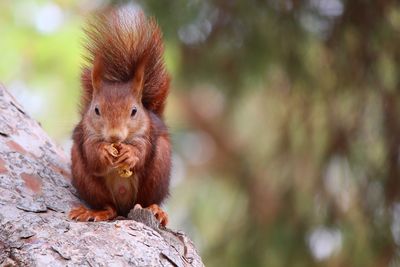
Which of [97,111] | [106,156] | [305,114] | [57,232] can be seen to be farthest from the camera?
[305,114]

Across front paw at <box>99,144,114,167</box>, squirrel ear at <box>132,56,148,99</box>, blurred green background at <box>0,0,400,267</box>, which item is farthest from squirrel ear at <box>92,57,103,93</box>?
blurred green background at <box>0,0,400,267</box>

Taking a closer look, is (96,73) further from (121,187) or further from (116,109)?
(121,187)

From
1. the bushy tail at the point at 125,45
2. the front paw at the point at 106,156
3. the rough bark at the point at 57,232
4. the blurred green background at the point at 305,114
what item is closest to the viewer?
the rough bark at the point at 57,232

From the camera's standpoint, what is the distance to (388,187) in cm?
365

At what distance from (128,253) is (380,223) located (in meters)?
1.92

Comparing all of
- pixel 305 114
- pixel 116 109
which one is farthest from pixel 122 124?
pixel 305 114

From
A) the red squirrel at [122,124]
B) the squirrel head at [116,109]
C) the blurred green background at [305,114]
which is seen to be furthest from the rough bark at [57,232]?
the blurred green background at [305,114]

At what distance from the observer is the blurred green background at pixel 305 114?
3.68m

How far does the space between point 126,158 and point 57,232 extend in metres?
0.36

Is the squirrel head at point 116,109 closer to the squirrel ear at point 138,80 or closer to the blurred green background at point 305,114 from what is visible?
the squirrel ear at point 138,80

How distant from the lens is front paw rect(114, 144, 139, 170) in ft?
7.66

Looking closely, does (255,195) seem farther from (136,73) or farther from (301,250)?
(136,73)

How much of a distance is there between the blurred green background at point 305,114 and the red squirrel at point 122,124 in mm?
1011

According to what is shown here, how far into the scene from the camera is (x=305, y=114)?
12.6 ft
